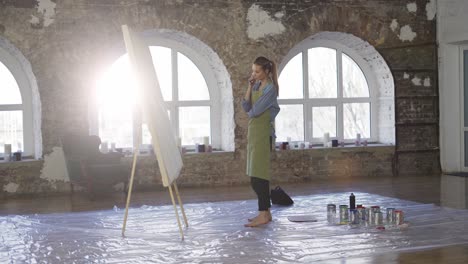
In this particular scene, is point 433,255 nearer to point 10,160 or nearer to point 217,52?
point 217,52

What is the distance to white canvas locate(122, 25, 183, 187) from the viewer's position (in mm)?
4879

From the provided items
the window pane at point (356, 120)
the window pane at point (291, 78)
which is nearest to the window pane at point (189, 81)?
the window pane at point (291, 78)

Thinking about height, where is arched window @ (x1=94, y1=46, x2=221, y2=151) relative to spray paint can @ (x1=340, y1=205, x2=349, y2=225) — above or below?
above

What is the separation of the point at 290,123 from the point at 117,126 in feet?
8.86

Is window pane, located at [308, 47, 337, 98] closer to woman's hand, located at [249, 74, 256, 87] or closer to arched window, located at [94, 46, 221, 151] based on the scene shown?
arched window, located at [94, 46, 221, 151]

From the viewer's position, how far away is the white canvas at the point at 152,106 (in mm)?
4879

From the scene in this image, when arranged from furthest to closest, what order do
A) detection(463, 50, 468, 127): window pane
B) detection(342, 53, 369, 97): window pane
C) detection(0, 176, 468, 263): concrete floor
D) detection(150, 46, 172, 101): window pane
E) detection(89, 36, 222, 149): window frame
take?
detection(342, 53, 369, 97): window pane < detection(463, 50, 468, 127): window pane < detection(150, 46, 172, 101): window pane < detection(89, 36, 222, 149): window frame < detection(0, 176, 468, 263): concrete floor

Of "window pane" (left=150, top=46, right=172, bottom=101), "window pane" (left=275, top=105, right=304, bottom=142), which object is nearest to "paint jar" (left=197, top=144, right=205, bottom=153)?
"window pane" (left=150, top=46, right=172, bottom=101)

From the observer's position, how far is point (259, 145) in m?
5.49

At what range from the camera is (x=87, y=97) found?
8.41 metres

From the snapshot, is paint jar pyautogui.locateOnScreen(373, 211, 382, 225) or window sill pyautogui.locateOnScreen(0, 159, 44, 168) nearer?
paint jar pyautogui.locateOnScreen(373, 211, 382, 225)

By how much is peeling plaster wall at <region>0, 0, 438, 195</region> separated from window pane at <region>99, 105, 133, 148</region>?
0.70 m

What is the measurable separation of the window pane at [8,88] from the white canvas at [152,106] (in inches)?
159

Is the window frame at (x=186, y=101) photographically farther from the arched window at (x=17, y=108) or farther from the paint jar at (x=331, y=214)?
the paint jar at (x=331, y=214)
